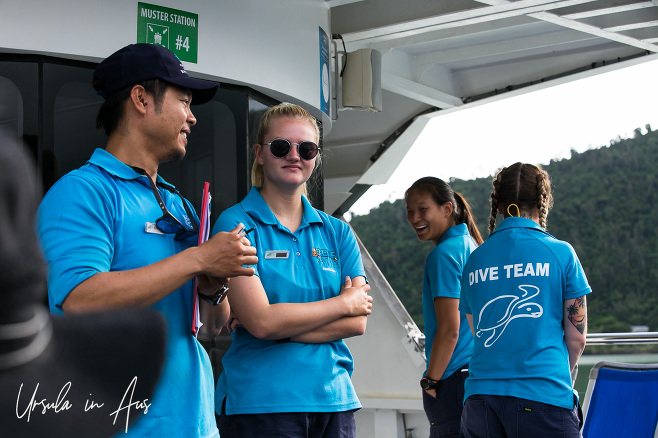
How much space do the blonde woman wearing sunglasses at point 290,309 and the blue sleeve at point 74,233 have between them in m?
0.57

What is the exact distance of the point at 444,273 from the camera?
3.38 metres

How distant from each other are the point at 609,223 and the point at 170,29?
46155 mm

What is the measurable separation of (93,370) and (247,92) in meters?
3.13

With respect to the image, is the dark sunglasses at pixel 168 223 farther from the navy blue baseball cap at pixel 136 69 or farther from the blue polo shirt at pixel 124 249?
the navy blue baseball cap at pixel 136 69

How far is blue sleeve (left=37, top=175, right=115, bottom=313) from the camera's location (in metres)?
1.29

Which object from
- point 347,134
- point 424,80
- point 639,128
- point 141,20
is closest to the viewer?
point 141,20

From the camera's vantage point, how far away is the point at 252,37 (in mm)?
3775

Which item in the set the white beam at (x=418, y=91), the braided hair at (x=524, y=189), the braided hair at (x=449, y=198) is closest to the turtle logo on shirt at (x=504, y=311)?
the braided hair at (x=524, y=189)

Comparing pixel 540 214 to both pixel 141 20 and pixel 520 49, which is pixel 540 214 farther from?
pixel 520 49

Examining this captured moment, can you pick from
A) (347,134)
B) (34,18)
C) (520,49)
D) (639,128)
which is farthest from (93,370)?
(639,128)

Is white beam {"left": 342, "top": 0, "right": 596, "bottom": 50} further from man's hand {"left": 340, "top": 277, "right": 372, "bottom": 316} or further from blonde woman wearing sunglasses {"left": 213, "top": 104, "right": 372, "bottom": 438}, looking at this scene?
man's hand {"left": 340, "top": 277, "right": 372, "bottom": 316}

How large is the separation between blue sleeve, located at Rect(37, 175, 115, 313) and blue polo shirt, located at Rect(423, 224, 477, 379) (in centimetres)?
220

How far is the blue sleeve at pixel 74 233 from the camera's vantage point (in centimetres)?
129

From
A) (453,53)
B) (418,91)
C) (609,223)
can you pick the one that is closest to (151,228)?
(418,91)
